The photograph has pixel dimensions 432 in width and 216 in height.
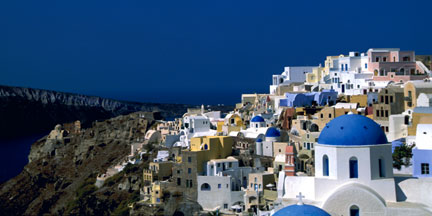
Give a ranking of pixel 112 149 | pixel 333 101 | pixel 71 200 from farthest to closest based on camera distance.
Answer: pixel 112 149, pixel 71 200, pixel 333 101

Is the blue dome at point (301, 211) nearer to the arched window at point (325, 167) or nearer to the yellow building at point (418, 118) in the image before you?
the arched window at point (325, 167)

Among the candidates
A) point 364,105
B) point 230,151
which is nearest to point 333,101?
point 364,105

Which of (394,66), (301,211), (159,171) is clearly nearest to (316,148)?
(301,211)

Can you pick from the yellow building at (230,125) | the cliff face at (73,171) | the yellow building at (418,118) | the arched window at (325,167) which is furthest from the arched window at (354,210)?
the cliff face at (73,171)

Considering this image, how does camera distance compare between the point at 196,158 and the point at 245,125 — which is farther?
the point at 245,125

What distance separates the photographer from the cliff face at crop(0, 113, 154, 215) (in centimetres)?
5784

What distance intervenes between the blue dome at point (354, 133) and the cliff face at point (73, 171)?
29.2m

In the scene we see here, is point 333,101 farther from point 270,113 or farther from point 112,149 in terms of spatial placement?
point 112,149

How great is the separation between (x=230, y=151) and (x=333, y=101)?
1210cm

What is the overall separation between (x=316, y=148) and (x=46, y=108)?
167612 mm

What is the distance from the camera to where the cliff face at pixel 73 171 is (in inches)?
2277

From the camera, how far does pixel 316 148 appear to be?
1038 inches

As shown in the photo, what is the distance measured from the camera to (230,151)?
46.2 metres

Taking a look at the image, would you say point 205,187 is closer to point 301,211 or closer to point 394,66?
point 301,211
